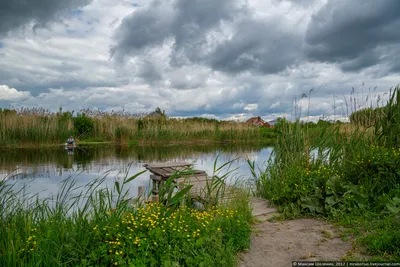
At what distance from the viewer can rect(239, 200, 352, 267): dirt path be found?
10.7 feet

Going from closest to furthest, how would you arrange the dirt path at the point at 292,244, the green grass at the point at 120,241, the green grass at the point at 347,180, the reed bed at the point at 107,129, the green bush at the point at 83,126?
the green grass at the point at 120,241
the dirt path at the point at 292,244
the green grass at the point at 347,180
the reed bed at the point at 107,129
the green bush at the point at 83,126

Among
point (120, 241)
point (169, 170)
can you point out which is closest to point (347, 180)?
point (120, 241)

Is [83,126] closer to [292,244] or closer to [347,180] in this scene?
[347,180]

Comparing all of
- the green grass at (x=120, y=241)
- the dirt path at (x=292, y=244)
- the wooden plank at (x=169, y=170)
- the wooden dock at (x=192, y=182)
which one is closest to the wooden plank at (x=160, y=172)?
the wooden dock at (x=192, y=182)

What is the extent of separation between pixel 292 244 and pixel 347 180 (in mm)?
2026

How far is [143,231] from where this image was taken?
3082 millimetres

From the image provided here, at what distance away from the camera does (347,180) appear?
197 inches

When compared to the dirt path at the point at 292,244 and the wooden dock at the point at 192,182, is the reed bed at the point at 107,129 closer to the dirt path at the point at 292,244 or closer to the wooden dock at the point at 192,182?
the wooden dock at the point at 192,182

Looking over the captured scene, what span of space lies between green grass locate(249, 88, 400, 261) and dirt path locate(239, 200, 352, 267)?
0.87ft

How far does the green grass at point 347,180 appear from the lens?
12.4 ft

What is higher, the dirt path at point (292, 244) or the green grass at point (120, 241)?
the green grass at point (120, 241)

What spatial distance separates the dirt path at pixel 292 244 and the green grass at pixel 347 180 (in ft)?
0.87

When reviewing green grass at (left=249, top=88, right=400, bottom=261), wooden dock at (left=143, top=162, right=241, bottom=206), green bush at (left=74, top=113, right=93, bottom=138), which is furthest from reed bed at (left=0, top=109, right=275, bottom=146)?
green grass at (left=249, top=88, right=400, bottom=261)

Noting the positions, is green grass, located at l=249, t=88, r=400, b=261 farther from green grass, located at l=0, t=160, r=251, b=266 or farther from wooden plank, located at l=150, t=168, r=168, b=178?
wooden plank, located at l=150, t=168, r=168, b=178
